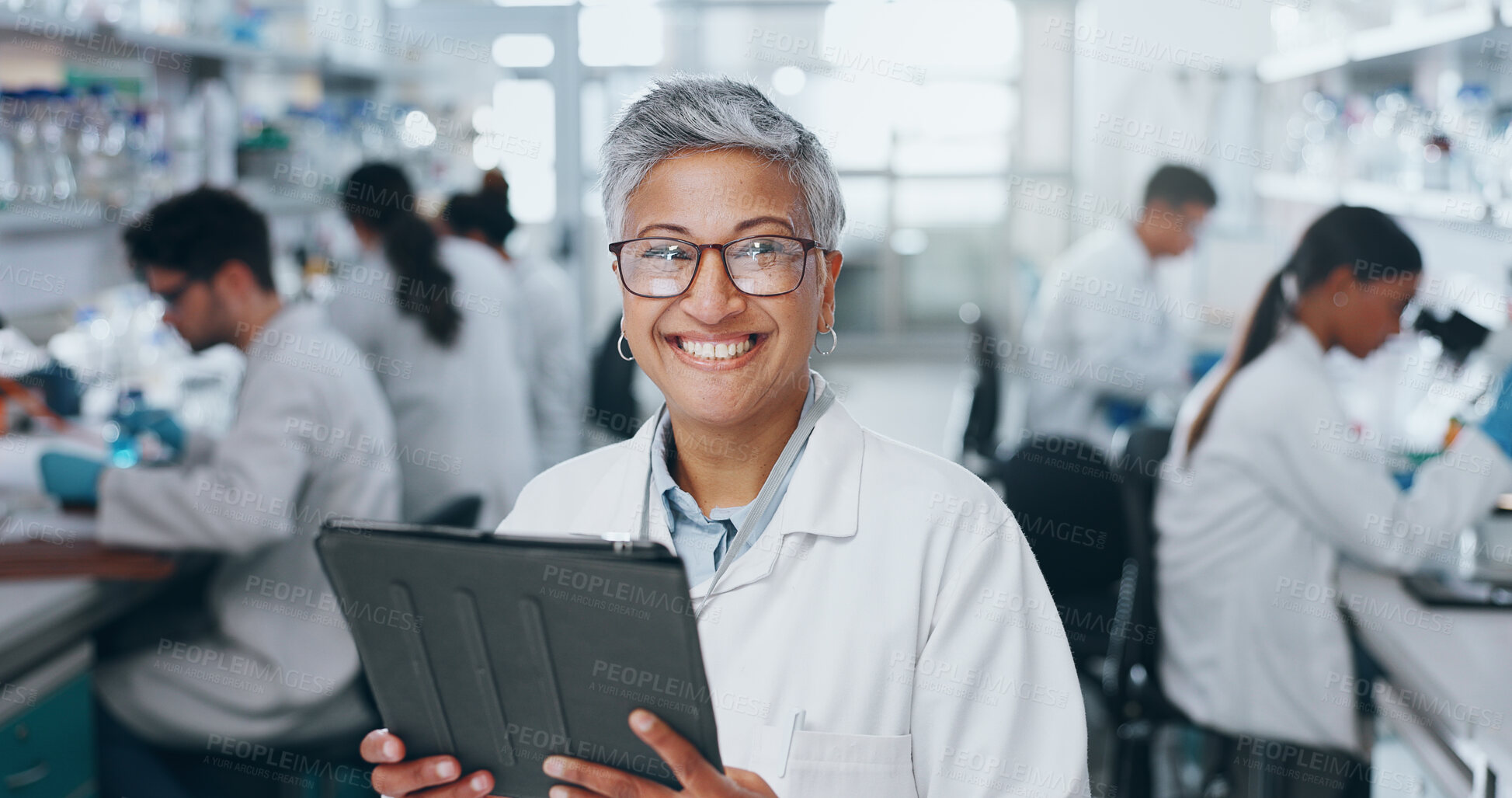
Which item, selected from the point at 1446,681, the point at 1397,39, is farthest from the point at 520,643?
the point at 1397,39

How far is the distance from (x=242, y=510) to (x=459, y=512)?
0.37m

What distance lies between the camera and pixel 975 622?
40.2 inches

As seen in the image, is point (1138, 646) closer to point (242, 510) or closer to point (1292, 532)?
point (1292, 532)

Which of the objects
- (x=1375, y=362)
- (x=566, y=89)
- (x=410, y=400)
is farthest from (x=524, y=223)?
(x=1375, y=362)

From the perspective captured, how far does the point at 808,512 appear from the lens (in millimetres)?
1069

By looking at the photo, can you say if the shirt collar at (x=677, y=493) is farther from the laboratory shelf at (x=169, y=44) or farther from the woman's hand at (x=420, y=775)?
the laboratory shelf at (x=169, y=44)

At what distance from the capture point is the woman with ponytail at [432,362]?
298 centimetres

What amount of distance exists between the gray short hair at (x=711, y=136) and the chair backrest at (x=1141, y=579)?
4.29 feet

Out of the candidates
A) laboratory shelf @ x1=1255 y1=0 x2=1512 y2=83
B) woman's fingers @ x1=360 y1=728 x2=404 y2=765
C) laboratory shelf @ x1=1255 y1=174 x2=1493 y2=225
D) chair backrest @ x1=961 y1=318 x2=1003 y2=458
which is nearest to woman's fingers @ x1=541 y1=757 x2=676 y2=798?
woman's fingers @ x1=360 y1=728 x2=404 y2=765

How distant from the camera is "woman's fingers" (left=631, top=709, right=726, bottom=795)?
0.84m

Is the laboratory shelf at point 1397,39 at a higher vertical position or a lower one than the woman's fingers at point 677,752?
A: higher

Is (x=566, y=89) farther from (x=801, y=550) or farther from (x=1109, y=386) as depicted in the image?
(x=801, y=550)

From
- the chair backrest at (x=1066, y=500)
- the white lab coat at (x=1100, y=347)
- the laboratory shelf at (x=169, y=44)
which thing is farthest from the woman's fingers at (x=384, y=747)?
the white lab coat at (x=1100, y=347)

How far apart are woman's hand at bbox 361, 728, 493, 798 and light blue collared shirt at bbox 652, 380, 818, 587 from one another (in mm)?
304
